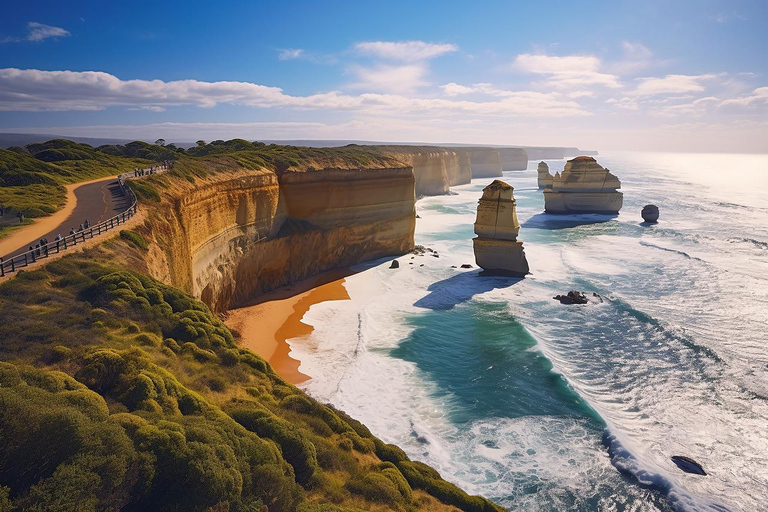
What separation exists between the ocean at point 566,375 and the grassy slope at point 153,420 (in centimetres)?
404

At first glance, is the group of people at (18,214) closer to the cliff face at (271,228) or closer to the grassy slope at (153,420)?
the cliff face at (271,228)

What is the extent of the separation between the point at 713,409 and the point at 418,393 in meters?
11.1

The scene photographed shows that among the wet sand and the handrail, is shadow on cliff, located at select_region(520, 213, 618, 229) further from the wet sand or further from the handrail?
the handrail

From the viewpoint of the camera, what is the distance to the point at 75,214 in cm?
2333

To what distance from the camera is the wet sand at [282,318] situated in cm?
2241

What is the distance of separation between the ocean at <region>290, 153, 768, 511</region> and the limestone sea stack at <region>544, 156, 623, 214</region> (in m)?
30.1

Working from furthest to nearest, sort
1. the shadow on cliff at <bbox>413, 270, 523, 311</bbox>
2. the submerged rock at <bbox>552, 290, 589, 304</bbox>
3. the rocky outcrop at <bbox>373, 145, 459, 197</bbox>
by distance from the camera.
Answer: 1. the rocky outcrop at <bbox>373, 145, 459, 197</bbox>
2. the shadow on cliff at <bbox>413, 270, 523, 311</bbox>
3. the submerged rock at <bbox>552, 290, 589, 304</bbox>

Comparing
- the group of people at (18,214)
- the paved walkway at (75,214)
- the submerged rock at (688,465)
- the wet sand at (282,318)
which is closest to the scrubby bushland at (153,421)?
the paved walkway at (75,214)

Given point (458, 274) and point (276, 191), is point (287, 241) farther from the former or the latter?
point (458, 274)

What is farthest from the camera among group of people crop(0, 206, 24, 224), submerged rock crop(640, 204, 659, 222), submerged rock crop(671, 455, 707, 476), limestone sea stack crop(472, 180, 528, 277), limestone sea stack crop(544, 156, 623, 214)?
limestone sea stack crop(544, 156, 623, 214)

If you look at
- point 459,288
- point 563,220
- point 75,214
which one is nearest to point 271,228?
point 75,214

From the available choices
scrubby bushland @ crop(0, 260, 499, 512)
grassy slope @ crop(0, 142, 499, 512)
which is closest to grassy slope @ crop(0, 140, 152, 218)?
grassy slope @ crop(0, 142, 499, 512)

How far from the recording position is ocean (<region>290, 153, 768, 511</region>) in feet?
47.7

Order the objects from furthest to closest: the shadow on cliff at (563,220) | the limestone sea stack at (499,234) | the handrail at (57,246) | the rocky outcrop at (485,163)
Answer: the rocky outcrop at (485,163) < the shadow on cliff at (563,220) < the limestone sea stack at (499,234) < the handrail at (57,246)
